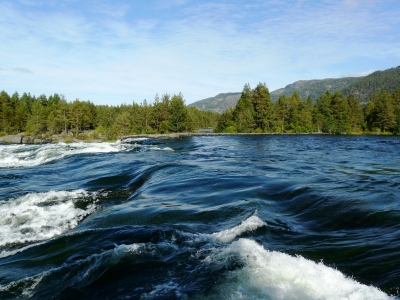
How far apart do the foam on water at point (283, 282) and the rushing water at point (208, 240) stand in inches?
0.8

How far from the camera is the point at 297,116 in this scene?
91.0 meters

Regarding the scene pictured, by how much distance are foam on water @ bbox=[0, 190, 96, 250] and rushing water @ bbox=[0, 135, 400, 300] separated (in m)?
0.04

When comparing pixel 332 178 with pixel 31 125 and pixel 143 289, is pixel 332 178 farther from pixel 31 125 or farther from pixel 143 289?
pixel 31 125

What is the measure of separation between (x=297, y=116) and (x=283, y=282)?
3553 inches

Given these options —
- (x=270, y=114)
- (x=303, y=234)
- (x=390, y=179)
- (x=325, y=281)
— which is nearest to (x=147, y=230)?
(x=303, y=234)

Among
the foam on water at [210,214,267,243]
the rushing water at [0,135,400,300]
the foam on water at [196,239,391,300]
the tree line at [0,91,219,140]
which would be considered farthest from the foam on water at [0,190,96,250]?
the tree line at [0,91,219,140]

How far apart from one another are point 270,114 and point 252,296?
87.6 m

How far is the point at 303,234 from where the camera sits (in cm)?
839

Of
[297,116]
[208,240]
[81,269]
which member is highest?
[297,116]

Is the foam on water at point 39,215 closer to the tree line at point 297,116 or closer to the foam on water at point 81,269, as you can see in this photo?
the foam on water at point 81,269

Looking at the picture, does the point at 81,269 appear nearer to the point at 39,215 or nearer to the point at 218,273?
the point at 218,273

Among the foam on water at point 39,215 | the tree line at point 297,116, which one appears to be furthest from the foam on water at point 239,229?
the tree line at point 297,116

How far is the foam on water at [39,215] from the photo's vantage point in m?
9.65

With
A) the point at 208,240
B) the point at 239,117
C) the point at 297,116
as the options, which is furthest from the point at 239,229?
the point at 297,116
